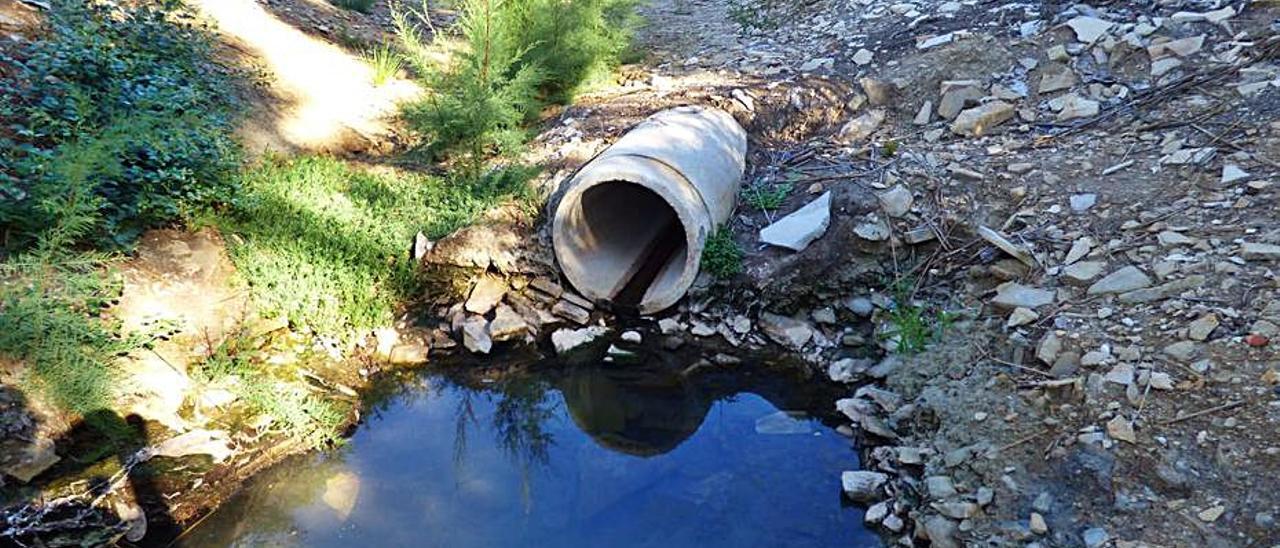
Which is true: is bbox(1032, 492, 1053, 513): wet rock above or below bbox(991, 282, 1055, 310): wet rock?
below

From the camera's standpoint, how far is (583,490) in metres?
4.66

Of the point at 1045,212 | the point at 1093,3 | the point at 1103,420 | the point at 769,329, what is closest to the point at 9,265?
the point at 769,329

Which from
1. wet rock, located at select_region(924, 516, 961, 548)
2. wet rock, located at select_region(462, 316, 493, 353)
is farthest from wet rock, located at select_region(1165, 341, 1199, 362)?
wet rock, located at select_region(462, 316, 493, 353)

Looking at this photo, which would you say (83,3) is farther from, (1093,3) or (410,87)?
(1093,3)

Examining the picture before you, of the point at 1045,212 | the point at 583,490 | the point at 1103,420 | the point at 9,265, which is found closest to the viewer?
the point at 1103,420

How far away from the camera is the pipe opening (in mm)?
6254

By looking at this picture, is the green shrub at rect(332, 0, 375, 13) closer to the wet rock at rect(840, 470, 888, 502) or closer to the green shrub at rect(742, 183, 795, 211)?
the green shrub at rect(742, 183, 795, 211)

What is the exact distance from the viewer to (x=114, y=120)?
5.22m

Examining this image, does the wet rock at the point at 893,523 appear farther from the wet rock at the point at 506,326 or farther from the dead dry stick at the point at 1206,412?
the wet rock at the point at 506,326

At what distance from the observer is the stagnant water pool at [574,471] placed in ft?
14.0

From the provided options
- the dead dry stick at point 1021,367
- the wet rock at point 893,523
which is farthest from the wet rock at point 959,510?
the dead dry stick at point 1021,367

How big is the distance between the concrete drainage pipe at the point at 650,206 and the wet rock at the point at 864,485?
1.88 meters

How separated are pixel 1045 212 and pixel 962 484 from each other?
2246 millimetres

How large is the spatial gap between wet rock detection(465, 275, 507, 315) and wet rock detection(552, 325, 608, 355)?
50 centimetres
